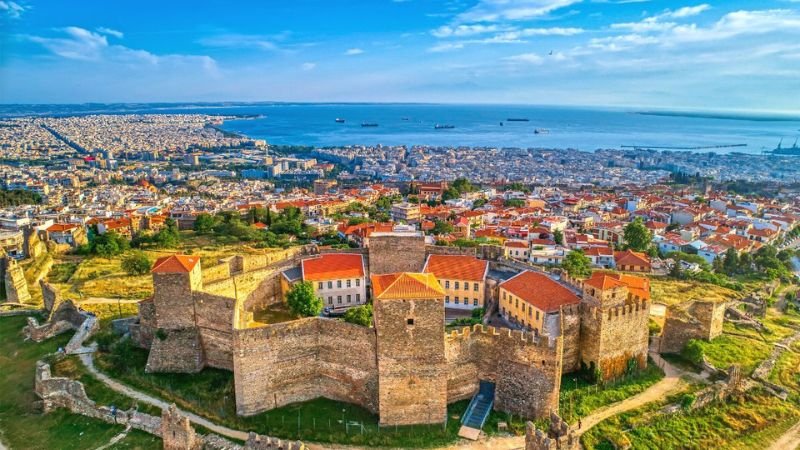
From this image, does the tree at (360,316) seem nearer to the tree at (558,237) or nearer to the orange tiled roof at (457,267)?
the orange tiled roof at (457,267)

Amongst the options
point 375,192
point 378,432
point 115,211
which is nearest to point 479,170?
point 375,192

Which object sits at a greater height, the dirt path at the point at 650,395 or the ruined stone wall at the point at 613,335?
the ruined stone wall at the point at 613,335

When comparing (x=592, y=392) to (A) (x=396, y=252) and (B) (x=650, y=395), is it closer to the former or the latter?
(B) (x=650, y=395)

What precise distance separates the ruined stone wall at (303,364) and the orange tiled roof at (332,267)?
12409 millimetres

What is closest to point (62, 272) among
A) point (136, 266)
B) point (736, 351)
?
point (136, 266)

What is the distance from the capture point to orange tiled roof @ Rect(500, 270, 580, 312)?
99.4 ft

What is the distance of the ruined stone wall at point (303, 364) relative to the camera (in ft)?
79.7

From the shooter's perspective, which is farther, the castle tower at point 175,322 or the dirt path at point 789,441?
the castle tower at point 175,322

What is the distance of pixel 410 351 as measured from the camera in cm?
2350

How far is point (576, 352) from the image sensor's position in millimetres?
28375

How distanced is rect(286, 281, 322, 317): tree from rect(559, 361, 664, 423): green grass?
14.7 m

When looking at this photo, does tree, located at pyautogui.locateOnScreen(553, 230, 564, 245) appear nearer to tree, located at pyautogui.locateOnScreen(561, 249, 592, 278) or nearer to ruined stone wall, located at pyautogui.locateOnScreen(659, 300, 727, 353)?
tree, located at pyautogui.locateOnScreen(561, 249, 592, 278)

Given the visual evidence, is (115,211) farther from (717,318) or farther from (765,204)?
(765,204)

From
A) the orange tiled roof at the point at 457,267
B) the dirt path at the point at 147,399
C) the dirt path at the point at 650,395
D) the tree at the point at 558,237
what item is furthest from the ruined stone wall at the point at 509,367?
the tree at the point at 558,237
